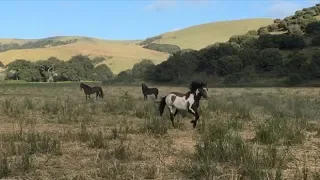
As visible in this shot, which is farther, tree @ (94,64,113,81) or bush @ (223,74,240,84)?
tree @ (94,64,113,81)

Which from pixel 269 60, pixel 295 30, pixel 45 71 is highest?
pixel 295 30

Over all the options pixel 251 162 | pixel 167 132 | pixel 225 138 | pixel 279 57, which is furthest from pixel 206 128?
pixel 279 57

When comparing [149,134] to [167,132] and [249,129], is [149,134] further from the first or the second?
[249,129]

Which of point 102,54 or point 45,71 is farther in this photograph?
point 102,54

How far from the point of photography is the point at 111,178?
6137 millimetres

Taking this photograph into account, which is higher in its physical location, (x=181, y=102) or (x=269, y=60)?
(x=269, y=60)

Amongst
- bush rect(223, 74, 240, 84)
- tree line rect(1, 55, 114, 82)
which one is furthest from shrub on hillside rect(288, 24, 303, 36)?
tree line rect(1, 55, 114, 82)

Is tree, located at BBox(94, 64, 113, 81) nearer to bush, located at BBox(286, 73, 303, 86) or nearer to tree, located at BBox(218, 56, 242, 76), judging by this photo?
tree, located at BBox(218, 56, 242, 76)

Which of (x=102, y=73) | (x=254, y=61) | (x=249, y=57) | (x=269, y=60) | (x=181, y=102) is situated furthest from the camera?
(x=102, y=73)

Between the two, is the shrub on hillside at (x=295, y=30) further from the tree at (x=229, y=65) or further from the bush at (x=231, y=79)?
the bush at (x=231, y=79)

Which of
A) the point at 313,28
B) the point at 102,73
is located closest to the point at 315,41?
the point at 313,28

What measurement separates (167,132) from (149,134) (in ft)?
2.16

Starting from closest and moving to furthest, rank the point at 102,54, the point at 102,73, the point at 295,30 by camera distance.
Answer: the point at 295,30 → the point at 102,73 → the point at 102,54

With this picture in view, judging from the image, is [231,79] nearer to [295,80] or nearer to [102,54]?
[295,80]
